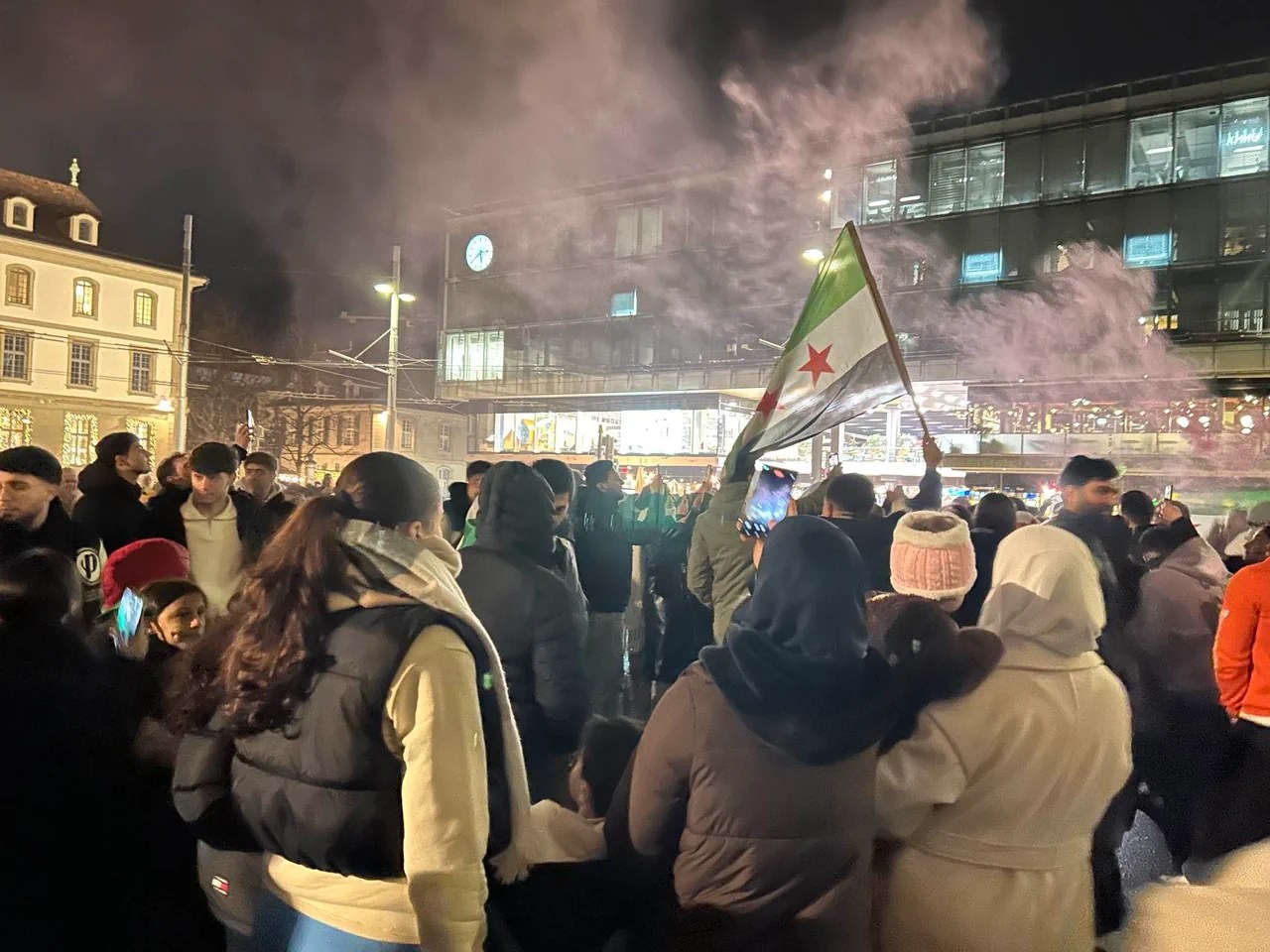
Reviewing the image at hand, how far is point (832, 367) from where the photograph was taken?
5395 millimetres

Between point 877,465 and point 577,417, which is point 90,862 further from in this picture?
point 577,417

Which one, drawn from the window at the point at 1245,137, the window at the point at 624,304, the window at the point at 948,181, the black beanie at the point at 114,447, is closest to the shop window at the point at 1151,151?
the window at the point at 1245,137

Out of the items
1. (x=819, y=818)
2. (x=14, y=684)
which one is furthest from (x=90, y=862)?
(x=819, y=818)

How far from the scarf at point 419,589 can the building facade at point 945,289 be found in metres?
24.8

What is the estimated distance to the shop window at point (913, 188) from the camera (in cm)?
3784

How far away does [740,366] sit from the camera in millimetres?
41094

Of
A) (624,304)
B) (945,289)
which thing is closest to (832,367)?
(945,289)

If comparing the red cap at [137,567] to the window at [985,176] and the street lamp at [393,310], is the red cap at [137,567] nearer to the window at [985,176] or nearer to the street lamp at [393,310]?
the street lamp at [393,310]

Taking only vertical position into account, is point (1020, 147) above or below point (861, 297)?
above

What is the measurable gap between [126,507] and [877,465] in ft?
117

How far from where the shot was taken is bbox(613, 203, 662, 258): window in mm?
45156

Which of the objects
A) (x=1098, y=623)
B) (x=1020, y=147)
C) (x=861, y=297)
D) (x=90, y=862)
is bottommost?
(x=90, y=862)

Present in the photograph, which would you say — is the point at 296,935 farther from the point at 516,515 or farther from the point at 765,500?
the point at 765,500

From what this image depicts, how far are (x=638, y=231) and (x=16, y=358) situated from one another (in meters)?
32.0
